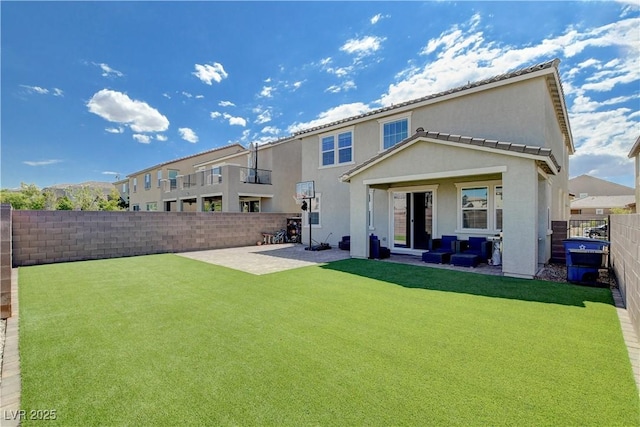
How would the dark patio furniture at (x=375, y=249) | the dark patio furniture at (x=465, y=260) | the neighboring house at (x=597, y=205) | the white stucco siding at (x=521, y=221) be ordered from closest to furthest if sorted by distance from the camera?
the white stucco siding at (x=521, y=221)
the dark patio furniture at (x=465, y=260)
the dark patio furniture at (x=375, y=249)
the neighboring house at (x=597, y=205)

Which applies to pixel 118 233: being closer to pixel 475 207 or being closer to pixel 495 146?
pixel 495 146

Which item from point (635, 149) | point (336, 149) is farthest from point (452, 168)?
point (635, 149)

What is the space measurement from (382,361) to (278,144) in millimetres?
19558

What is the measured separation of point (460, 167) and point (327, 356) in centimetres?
744

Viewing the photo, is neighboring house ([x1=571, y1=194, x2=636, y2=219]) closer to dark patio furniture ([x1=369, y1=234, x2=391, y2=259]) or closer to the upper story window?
the upper story window

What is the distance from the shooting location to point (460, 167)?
859 cm

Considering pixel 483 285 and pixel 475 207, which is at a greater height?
pixel 475 207

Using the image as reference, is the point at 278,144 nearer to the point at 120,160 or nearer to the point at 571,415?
the point at 571,415

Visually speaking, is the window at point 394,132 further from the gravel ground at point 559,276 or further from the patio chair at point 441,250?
the gravel ground at point 559,276

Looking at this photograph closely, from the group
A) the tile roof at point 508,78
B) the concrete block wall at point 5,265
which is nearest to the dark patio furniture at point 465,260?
the tile roof at point 508,78

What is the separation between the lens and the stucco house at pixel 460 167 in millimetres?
7594

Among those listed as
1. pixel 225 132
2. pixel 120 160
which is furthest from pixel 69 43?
pixel 120 160

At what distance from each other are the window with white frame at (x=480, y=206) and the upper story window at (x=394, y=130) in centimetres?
338

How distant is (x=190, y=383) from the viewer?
292 centimetres
